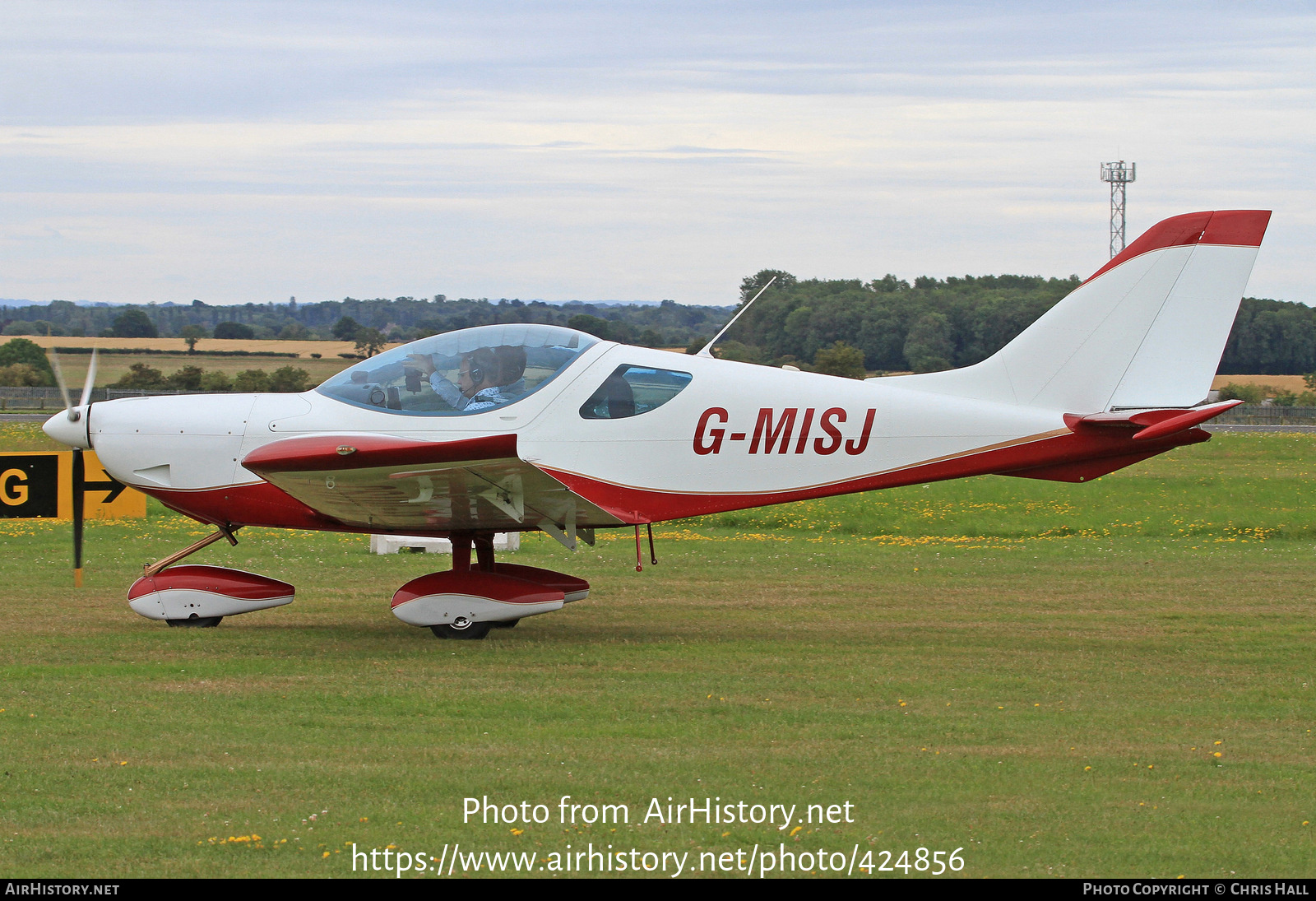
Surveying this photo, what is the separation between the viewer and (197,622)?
9.90m

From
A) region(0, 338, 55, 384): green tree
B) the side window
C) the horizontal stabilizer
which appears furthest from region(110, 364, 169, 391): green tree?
the horizontal stabilizer

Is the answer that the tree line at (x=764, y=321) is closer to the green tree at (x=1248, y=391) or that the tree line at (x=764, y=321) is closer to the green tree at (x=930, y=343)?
the green tree at (x=930, y=343)

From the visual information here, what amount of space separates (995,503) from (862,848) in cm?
1649

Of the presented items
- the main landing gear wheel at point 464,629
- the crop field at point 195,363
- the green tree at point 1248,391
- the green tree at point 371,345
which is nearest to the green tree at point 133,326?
the crop field at point 195,363

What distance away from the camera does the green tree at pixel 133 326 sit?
36469 mm

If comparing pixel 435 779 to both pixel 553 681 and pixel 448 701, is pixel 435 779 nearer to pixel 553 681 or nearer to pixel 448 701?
pixel 448 701

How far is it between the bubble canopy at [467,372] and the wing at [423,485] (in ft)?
1.34

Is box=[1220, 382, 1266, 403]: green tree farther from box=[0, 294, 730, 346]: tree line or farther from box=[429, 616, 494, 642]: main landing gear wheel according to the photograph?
box=[429, 616, 494, 642]: main landing gear wheel

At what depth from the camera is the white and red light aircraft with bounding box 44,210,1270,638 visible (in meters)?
9.45

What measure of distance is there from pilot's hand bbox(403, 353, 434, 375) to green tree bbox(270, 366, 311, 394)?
898cm

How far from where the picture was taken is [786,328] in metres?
23.1

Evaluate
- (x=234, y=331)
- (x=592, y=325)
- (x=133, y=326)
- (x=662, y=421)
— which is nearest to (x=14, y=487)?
(x=592, y=325)

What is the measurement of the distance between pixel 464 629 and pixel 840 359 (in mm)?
13047
